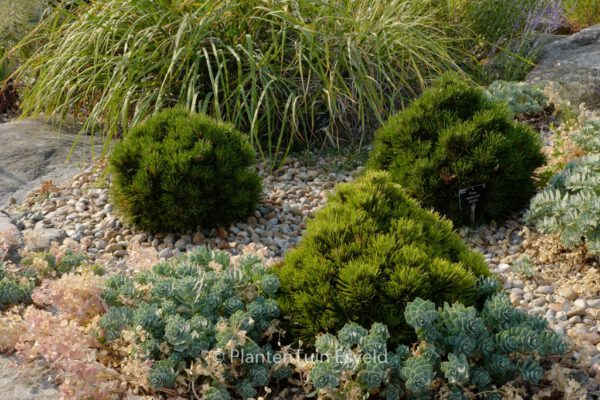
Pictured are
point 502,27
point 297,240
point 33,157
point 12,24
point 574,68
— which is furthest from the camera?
point 12,24

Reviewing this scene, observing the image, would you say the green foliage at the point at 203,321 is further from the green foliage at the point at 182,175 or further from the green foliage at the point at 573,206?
the green foliage at the point at 573,206

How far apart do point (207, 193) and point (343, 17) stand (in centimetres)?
197

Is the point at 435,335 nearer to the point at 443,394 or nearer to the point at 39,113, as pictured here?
the point at 443,394

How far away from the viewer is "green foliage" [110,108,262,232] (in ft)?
11.5

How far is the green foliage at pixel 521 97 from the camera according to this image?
490cm

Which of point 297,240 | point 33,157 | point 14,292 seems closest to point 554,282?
point 297,240

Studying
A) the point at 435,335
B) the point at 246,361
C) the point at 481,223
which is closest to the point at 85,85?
the point at 481,223

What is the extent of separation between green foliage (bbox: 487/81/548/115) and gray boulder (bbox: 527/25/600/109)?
41cm

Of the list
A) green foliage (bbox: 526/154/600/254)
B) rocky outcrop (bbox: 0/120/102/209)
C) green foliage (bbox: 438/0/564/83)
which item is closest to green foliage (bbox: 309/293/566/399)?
green foliage (bbox: 526/154/600/254)

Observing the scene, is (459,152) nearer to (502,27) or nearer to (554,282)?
(554,282)

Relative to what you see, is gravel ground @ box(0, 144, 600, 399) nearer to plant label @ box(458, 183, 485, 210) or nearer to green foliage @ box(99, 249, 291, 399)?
plant label @ box(458, 183, 485, 210)

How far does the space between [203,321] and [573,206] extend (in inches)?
73.6

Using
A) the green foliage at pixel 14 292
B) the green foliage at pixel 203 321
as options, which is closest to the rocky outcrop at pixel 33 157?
the green foliage at pixel 14 292

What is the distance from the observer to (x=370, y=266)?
2346mm
